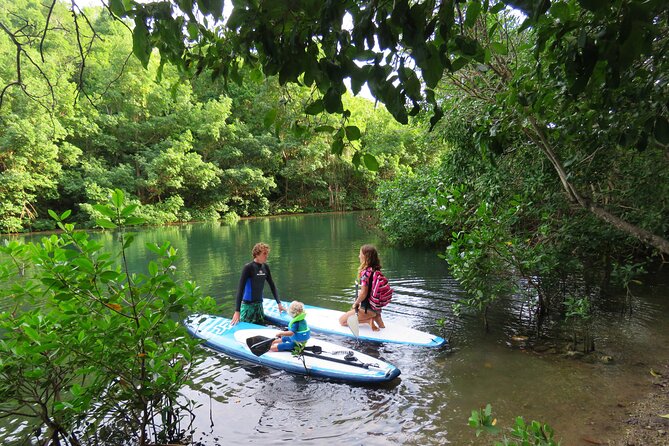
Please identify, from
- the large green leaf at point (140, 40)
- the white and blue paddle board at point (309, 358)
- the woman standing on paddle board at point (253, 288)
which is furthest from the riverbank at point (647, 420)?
the woman standing on paddle board at point (253, 288)

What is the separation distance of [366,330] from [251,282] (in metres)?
1.94

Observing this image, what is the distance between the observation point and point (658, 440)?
3.21m

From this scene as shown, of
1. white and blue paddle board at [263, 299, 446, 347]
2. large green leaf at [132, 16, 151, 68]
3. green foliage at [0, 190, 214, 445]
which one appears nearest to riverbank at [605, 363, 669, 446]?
white and blue paddle board at [263, 299, 446, 347]

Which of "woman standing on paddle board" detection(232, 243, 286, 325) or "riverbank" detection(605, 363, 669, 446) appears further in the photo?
"woman standing on paddle board" detection(232, 243, 286, 325)

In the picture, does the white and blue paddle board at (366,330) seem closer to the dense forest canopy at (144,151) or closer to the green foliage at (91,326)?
the green foliage at (91,326)

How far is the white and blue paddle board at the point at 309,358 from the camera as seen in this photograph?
475 cm

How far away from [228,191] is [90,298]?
32.8 metres

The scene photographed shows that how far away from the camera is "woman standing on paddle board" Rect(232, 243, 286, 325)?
6.29m

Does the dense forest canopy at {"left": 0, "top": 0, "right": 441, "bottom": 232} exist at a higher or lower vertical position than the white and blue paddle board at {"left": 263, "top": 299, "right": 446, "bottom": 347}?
higher

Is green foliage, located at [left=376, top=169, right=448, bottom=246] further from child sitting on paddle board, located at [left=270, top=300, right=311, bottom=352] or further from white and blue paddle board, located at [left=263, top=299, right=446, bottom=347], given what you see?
child sitting on paddle board, located at [left=270, top=300, right=311, bottom=352]

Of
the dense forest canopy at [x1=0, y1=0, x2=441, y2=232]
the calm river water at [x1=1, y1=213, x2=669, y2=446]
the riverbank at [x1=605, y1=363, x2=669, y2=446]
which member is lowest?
the calm river water at [x1=1, y1=213, x2=669, y2=446]

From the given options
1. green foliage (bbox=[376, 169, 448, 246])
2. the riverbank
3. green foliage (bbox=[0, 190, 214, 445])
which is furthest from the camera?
green foliage (bbox=[376, 169, 448, 246])

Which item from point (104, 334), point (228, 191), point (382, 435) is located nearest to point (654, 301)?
point (382, 435)

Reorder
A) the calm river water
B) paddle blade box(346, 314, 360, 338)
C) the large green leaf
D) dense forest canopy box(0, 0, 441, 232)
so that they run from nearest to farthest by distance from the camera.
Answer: the large green leaf, the calm river water, paddle blade box(346, 314, 360, 338), dense forest canopy box(0, 0, 441, 232)
